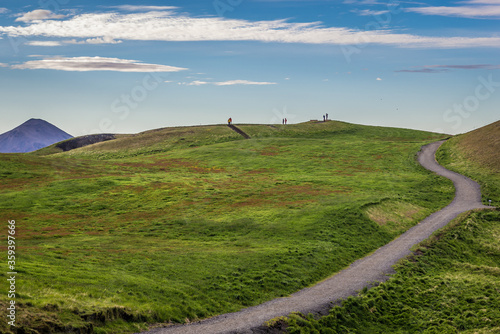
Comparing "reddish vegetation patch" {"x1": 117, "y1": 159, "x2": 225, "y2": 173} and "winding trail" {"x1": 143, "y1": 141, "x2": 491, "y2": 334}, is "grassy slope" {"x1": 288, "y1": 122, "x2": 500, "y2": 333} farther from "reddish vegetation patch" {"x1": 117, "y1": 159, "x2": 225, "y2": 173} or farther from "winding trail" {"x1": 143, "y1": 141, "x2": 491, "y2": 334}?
"reddish vegetation patch" {"x1": 117, "y1": 159, "x2": 225, "y2": 173}

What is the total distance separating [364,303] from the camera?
31.1 meters

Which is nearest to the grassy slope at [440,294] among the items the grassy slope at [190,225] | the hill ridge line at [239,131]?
the grassy slope at [190,225]

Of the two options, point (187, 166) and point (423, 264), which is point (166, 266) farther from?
point (187, 166)

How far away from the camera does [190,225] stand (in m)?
51.8

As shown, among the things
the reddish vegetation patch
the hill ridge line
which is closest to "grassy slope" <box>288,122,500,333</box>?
the reddish vegetation patch

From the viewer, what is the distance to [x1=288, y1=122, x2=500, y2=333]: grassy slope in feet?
95.7

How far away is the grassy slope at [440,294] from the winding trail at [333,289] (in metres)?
1.26

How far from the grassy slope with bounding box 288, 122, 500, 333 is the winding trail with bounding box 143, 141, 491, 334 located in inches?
49.5

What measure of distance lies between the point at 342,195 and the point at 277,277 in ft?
111

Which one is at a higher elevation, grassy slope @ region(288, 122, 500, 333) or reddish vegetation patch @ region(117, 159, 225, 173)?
reddish vegetation patch @ region(117, 159, 225, 173)

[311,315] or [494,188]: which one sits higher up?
[494,188]

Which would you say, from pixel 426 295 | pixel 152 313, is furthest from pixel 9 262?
pixel 426 295

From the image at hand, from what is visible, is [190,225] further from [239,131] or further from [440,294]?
[239,131]

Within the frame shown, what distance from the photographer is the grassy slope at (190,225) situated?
88.4 ft
